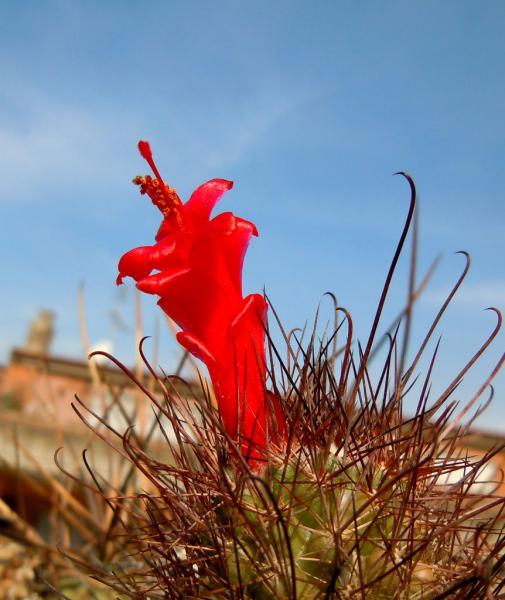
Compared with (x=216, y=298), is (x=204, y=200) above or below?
above

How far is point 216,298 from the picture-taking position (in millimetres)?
912

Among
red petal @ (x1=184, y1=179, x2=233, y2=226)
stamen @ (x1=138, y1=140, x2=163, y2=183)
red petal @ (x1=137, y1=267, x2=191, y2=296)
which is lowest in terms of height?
red petal @ (x1=137, y1=267, x2=191, y2=296)

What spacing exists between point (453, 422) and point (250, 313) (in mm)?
317

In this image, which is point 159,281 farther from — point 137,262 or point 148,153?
point 148,153

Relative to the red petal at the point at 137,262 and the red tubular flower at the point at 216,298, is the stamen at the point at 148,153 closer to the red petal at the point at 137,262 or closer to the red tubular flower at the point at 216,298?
the red tubular flower at the point at 216,298

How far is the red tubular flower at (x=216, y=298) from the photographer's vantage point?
35.4 inches

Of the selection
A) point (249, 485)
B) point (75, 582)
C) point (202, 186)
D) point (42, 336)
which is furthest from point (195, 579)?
point (42, 336)

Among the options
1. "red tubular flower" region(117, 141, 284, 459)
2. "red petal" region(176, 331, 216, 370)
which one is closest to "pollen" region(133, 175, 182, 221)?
"red tubular flower" region(117, 141, 284, 459)

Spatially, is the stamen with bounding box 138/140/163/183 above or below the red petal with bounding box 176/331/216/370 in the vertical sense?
above

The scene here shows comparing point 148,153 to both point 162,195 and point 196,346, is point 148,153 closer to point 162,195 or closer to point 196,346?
point 162,195

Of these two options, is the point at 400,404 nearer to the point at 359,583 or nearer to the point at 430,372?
the point at 430,372

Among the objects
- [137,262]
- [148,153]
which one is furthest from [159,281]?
[148,153]

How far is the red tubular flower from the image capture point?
0.90 meters

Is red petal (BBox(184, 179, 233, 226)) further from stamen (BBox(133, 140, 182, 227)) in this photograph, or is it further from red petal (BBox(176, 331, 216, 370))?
red petal (BBox(176, 331, 216, 370))
